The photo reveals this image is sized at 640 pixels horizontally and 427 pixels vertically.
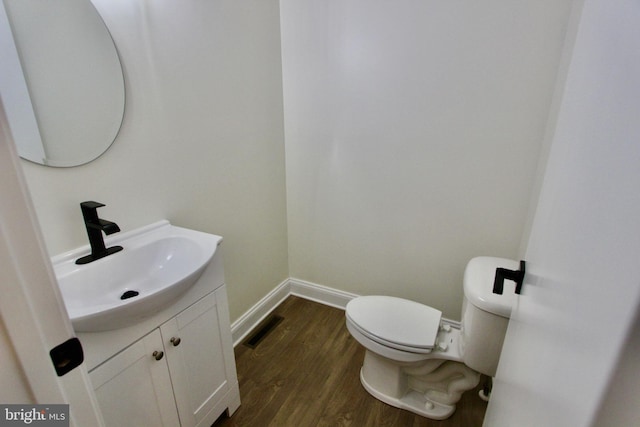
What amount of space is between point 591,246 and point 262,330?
1.88 metres

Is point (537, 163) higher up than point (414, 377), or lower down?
higher up

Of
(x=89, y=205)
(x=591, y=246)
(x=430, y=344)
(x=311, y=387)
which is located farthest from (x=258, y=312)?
(x=591, y=246)

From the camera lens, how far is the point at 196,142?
1.40 metres

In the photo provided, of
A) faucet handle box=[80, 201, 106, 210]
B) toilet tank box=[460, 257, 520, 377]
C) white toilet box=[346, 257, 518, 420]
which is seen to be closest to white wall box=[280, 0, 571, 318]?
white toilet box=[346, 257, 518, 420]

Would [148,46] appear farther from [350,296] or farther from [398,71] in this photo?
[350,296]

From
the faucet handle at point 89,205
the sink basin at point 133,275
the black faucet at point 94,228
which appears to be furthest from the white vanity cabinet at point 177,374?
the faucet handle at point 89,205

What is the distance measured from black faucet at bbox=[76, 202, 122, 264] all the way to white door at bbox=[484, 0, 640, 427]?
1123mm

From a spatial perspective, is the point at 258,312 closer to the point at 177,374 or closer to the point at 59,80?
the point at 177,374

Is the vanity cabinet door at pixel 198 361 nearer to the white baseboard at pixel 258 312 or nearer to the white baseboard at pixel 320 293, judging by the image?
the white baseboard at pixel 258 312

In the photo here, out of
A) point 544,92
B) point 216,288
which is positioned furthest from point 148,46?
point 544,92

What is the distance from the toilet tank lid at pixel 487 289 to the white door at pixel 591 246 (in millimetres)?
544

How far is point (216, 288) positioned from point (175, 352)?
0.85 ft

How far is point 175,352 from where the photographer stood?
3.42 feet

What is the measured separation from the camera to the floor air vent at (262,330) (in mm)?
1824
